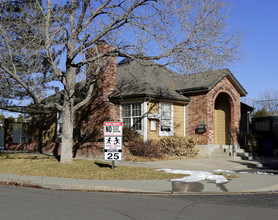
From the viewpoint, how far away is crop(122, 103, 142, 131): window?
64.4 feet

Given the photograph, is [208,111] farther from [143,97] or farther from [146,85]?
[143,97]

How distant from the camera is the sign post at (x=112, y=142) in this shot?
13.2 meters

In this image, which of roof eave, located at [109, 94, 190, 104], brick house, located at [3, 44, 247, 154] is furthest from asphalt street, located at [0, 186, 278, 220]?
roof eave, located at [109, 94, 190, 104]

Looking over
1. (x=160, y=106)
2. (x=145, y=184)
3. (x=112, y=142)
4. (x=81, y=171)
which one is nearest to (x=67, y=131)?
(x=81, y=171)

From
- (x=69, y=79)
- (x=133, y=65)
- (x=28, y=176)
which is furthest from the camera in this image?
(x=133, y=65)

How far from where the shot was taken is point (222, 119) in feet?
76.4

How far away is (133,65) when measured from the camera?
Result: 2392 cm

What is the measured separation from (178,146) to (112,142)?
6.90 m

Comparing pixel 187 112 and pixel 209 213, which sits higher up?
pixel 187 112

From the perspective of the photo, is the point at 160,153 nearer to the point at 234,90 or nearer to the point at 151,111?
the point at 151,111

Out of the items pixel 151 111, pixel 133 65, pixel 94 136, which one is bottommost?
pixel 94 136

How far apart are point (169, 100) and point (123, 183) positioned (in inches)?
400

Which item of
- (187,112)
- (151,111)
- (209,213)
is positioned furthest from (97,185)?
(187,112)

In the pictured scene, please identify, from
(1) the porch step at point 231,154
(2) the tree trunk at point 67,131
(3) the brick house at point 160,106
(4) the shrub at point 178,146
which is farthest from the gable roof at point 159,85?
(2) the tree trunk at point 67,131
